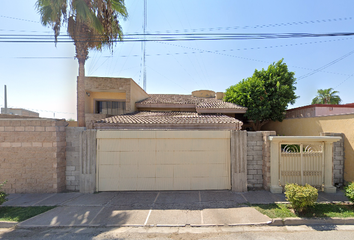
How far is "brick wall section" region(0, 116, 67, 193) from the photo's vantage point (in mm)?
6566

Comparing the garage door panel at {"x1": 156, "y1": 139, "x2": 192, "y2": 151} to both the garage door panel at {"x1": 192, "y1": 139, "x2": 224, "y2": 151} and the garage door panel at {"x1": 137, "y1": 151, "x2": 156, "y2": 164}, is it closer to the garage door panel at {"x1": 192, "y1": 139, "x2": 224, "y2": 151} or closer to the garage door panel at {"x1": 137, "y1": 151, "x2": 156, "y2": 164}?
the garage door panel at {"x1": 192, "y1": 139, "x2": 224, "y2": 151}

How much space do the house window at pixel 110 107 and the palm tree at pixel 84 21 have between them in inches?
123

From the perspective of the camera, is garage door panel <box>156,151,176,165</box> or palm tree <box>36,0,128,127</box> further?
palm tree <box>36,0,128,127</box>

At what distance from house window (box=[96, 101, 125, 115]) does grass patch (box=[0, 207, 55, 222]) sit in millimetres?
8559

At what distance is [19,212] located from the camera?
17.1 ft

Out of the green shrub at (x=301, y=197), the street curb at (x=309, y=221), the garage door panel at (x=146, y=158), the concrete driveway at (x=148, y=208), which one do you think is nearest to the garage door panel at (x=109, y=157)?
the garage door panel at (x=146, y=158)

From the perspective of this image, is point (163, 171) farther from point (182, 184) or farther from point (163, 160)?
point (182, 184)

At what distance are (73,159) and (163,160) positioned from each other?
12.6 ft

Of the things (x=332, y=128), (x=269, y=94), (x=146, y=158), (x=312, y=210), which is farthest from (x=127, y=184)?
(x=269, y=94)

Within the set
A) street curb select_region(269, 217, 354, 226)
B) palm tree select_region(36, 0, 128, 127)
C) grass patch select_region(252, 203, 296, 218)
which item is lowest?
street curb select_region(269, 217, 354, 226)

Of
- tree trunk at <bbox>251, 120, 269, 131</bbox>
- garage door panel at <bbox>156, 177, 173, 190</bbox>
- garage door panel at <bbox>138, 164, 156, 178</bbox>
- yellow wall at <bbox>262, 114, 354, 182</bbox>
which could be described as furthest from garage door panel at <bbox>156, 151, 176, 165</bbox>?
tree trunk at <bbox>251, 120, 269, 131</bbox>

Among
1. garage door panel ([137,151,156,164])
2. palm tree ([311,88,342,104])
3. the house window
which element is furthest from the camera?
palm tree ([311,88,342,104])

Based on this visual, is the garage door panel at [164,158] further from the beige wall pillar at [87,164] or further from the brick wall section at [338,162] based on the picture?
the brick wall section at [338,162]

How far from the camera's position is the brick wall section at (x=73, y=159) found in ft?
22.5
